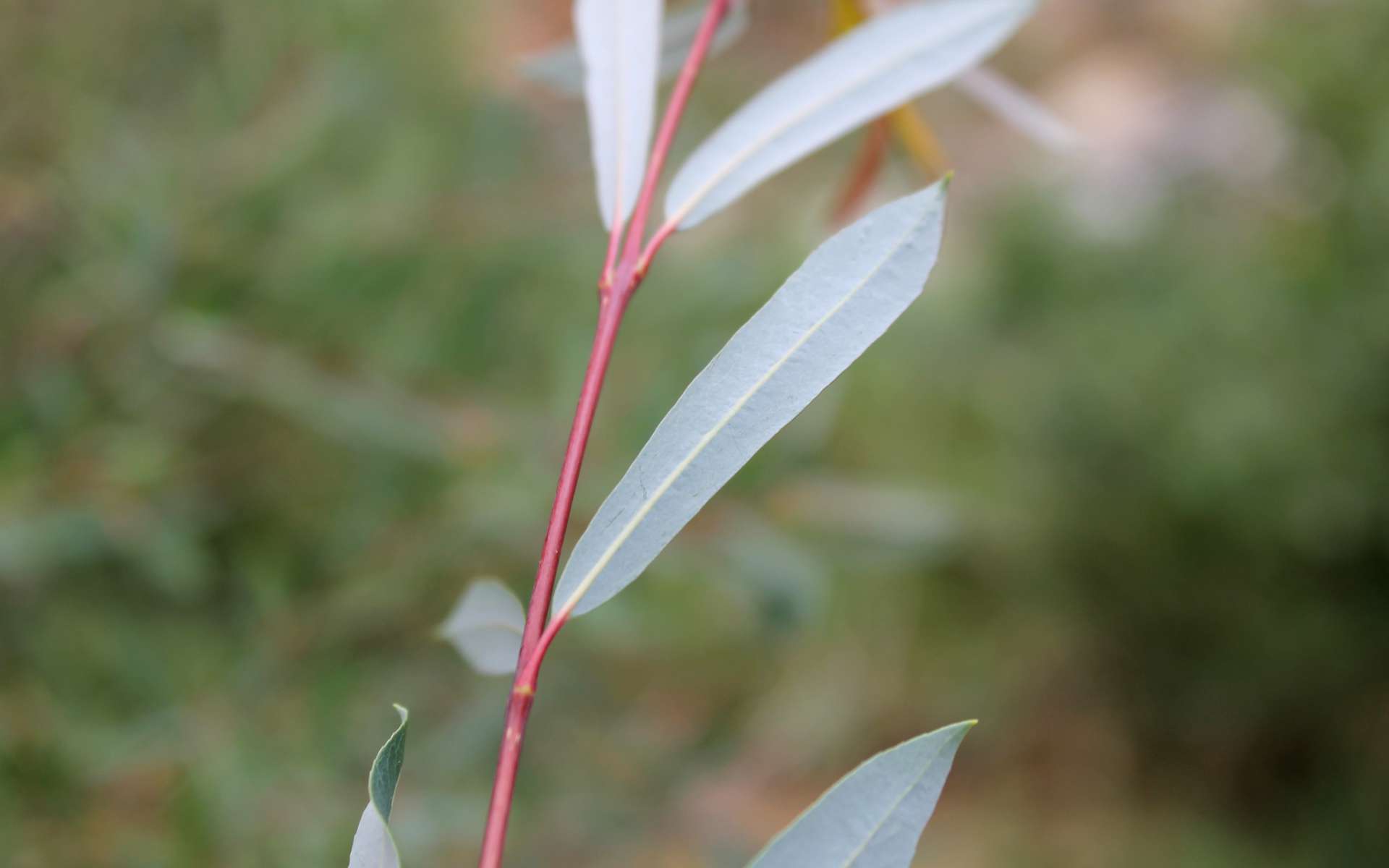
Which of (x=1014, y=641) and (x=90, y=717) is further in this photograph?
(x=1014, y=641)

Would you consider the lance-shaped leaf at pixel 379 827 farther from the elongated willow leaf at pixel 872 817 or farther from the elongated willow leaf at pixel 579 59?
the elongated willow leaf at pixel 579 59

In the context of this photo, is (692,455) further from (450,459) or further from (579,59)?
(450,459)

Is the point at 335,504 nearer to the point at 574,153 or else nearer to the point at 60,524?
the point at 60,524

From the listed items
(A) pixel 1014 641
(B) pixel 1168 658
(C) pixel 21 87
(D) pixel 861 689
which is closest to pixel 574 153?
(C) pixel 21 87

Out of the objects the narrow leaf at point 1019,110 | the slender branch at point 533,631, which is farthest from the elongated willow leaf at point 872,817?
the narrow leaf at point 1019,110

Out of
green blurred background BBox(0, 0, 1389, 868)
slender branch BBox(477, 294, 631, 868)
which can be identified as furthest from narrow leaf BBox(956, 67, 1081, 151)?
slender branch BBox(477, 294, 631, 868)

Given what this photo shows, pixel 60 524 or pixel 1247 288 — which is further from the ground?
pixel 60 524
